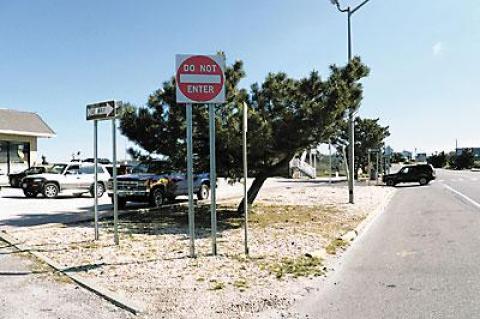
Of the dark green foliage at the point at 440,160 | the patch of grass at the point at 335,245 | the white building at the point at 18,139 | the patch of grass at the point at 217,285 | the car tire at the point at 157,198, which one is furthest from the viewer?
the dark green foliage at the point at 440,160

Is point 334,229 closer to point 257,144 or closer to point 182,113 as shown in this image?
point 257,144

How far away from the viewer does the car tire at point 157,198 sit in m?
17.0

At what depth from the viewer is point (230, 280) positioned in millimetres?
6430

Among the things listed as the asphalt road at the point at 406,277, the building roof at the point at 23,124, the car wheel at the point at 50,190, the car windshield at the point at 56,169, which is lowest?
the asphalt road at the point at 406,277

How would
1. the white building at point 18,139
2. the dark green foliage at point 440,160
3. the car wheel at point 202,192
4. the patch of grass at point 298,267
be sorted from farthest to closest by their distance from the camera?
the dark green foliage at point 440,160 → the white building at point 18,139 → the car wheel at point 202,192 → the patch of grass at point 298,267

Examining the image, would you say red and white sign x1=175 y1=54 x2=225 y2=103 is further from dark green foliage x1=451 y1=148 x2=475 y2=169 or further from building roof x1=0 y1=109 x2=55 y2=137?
dark green foliage x1=451 y1=148 x2=475 y2=169

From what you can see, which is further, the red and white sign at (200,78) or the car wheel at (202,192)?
the car wheel at (202,192)

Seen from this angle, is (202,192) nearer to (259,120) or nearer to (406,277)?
(259,120)

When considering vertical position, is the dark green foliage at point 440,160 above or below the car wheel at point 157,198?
above

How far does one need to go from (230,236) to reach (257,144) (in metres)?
2.61

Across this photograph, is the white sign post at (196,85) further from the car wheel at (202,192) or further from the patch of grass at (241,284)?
the car wheel at (202,192)

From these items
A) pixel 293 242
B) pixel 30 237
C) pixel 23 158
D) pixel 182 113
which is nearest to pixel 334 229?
pixel 293 242

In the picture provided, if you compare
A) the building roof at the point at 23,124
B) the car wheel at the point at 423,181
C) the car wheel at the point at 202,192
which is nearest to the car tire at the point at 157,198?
the car wheel at the point at 202,192

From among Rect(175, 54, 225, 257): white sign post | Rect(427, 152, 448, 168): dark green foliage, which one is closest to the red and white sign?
Rect(175, 54, 225, 257): white sign post
